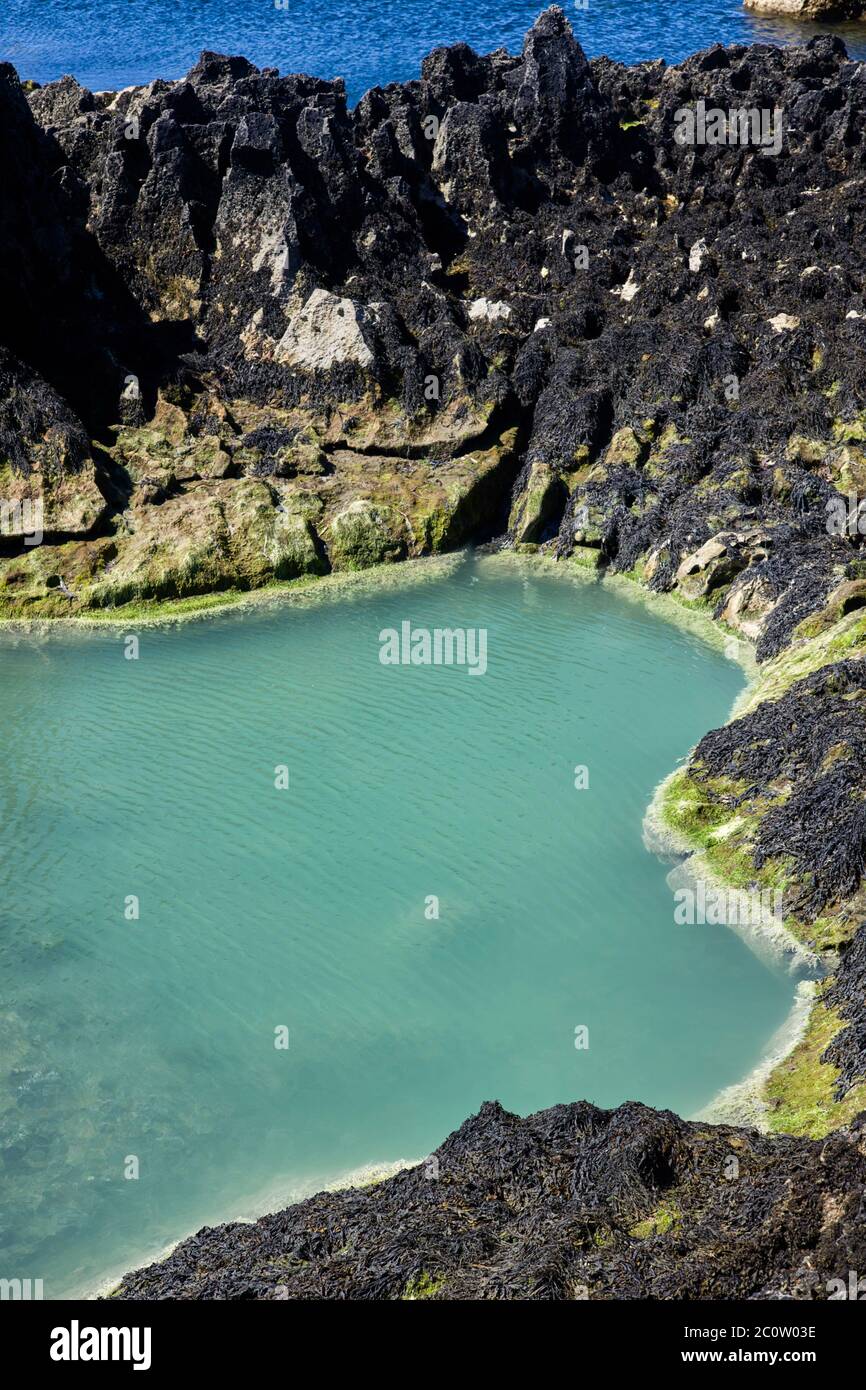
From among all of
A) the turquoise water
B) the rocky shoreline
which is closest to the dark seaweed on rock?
the rocky shoreline

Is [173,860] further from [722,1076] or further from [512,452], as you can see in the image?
[512,452]

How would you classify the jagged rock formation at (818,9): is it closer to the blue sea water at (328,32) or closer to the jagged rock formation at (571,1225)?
the blue sea water at (328,32)

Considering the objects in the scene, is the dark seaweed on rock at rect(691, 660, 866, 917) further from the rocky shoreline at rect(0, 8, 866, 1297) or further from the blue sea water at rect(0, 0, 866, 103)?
the blue sea water at rect(0, 0, 866, 103)

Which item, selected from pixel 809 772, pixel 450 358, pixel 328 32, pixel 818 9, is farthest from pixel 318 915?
pixel 818 9

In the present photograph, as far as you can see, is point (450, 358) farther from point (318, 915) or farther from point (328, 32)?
point (328, 32)

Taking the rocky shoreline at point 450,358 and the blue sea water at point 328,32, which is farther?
the blue sea water at point 328,32

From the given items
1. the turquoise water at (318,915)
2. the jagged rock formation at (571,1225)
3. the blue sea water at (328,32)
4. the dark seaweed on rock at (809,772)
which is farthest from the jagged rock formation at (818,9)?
the jagged rock formation at (571,1225)

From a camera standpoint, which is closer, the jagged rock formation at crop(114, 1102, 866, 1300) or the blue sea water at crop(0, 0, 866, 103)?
the jagged rock formation at crop(114, 1102, 866, 1300)
